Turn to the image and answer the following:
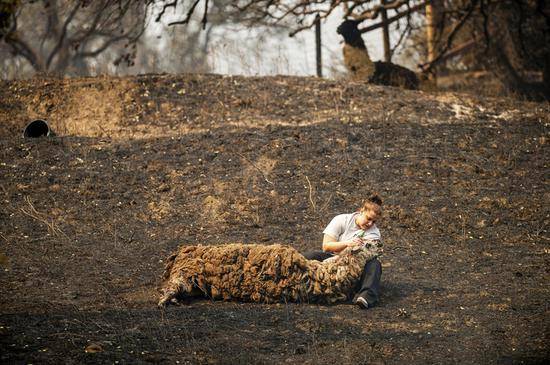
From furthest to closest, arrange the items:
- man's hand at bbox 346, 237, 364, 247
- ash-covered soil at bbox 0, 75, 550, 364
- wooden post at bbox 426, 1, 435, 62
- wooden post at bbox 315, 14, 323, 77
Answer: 1. wooden post at bbox 426, 1, 435, 62
2. wooden post at bbox 315, 14, 323, 77
3. man's hand at bbox 346, 237, 364, 247
4. ash-covered soil at bbox 0, 75, 550, 364

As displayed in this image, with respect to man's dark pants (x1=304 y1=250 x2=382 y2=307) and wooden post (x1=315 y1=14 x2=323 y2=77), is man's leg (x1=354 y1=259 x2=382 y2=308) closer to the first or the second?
man's dark pants (x1=304 y1=250 x2=382 y2=307)

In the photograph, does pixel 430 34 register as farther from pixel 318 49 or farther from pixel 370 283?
pixel 370 283

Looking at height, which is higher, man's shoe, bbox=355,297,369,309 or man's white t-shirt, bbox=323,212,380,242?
man's white t-shirt, bbox=323,212,380,242

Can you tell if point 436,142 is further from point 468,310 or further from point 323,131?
point 468,310

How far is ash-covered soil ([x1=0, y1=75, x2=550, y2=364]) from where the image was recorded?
6.26 m

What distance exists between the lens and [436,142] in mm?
12961

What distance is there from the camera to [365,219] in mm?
7648

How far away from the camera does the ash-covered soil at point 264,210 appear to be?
20.5 ft

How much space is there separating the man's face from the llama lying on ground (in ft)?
0.73

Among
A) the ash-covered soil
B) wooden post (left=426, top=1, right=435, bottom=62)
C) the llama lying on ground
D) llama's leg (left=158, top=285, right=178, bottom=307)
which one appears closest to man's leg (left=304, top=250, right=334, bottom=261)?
the llama lying on ground

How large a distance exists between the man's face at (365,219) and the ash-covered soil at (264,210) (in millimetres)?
773

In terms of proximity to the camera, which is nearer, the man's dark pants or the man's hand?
the man's dark pants

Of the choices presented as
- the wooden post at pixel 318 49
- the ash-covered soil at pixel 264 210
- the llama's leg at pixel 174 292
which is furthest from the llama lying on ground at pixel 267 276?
the wooden post at pixel 318 49

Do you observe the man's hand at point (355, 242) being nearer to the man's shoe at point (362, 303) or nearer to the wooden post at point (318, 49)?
the man's shoe at point (362, 303)
